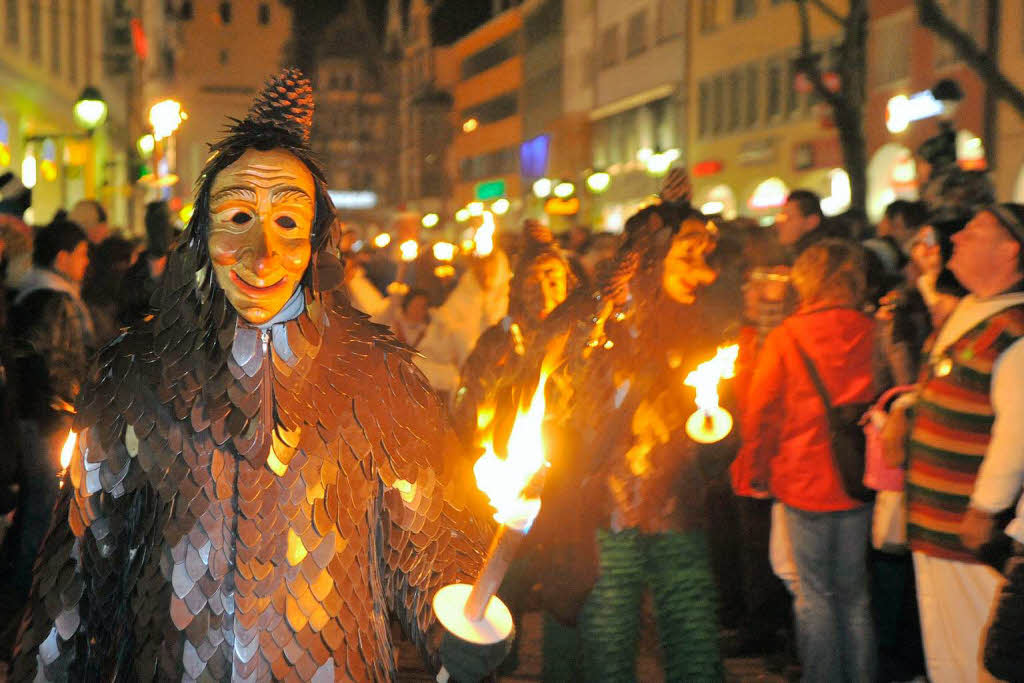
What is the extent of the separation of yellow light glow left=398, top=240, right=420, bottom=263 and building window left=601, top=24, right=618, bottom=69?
126 feet

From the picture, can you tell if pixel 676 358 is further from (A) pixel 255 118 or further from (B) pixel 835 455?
(A) pixel 255 118

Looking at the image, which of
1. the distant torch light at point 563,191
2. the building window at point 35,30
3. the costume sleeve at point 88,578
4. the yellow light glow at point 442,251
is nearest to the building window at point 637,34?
the building window at point 35,30

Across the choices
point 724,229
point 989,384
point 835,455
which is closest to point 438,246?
point 724,229

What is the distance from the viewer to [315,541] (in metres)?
2.72

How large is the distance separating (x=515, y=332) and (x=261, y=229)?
3.14 meters

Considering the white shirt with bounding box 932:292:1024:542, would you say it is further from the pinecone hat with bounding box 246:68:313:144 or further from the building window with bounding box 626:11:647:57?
the building window with bounding box 626:11:647:57

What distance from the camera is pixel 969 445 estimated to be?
4609 mm

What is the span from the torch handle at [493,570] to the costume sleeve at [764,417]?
3.80 m

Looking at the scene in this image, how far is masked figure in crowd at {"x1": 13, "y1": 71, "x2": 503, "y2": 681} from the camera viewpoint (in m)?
2.67

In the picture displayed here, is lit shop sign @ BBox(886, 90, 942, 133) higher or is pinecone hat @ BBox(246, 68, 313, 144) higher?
lit shop sign @ BBox(886, 90, 942, 133)

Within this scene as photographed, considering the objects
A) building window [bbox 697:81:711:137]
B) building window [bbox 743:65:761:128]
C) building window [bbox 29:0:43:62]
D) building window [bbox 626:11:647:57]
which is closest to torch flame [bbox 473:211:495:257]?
building window [bbox 29:0:43:62]

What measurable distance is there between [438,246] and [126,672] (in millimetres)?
12239

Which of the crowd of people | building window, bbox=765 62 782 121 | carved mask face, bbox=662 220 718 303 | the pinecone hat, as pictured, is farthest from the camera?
building window, bbox=765 62 782 121

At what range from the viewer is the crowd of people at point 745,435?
464cm
